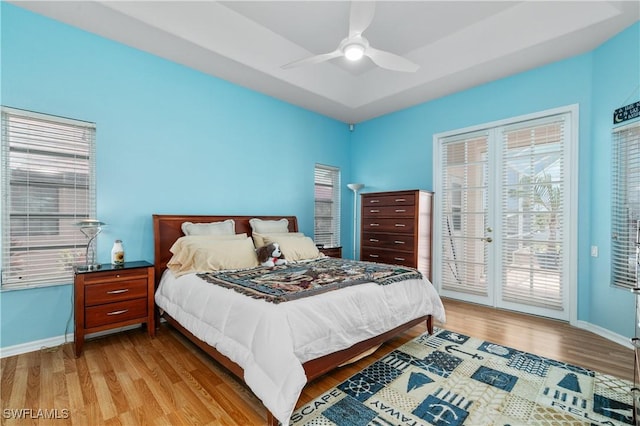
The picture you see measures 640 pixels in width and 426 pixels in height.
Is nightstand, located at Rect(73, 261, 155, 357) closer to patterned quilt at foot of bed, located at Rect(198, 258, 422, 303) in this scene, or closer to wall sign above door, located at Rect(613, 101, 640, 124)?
patterned quilt at foot of bed, located at Rect(198, 258, 422, 303)

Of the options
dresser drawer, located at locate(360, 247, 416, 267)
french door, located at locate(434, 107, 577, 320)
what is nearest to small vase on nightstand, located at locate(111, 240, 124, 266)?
dresser drawer, located at locate(360, 247, 416, 267)

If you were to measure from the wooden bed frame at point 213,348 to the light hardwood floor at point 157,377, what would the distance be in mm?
157

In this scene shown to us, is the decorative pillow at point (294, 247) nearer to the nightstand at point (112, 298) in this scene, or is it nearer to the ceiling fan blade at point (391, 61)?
the nightstand at point (112, 298)

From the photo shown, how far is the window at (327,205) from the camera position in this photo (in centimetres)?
514

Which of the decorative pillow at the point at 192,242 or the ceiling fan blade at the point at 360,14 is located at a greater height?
the ceiling fan blade at the point at 360,14

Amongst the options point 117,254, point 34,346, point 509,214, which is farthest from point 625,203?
point 34,346

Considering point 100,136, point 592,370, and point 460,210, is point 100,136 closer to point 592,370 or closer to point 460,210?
point 460,210

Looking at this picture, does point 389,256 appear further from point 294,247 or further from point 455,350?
point 455,350

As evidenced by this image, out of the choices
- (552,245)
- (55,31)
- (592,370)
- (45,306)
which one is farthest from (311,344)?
(55,31)

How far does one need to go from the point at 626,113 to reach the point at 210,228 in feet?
14.4

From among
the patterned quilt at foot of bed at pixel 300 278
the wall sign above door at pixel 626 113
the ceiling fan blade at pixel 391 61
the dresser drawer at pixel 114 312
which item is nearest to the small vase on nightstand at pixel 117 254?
the dresser drawer at pixel 114 312

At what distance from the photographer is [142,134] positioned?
3188 millimetres

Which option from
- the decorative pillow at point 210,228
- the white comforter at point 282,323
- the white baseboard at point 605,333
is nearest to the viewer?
the white comforter at point 282,323

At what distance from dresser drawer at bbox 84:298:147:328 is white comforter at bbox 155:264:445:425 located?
0.31 metres
